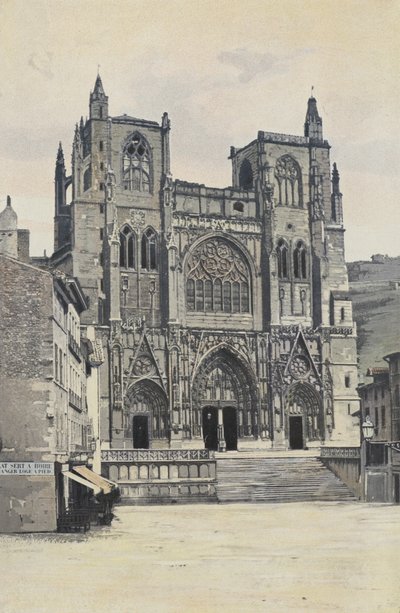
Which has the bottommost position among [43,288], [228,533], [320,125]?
[228,533]

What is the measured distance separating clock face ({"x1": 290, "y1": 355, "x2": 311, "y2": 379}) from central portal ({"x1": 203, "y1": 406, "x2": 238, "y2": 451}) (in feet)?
13.1

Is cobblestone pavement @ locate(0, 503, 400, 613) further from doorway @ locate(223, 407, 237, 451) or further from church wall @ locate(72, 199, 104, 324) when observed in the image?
doorway @ locate(223, 407, 237, 451)

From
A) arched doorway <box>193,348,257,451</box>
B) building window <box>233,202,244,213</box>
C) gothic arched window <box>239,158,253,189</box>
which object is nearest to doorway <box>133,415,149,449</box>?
arched doorway <box>193,348,257,451</box>

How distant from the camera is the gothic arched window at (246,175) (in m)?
62.6

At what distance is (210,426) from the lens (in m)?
58.2

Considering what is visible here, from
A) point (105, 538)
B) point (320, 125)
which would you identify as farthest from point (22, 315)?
point (320, 125)

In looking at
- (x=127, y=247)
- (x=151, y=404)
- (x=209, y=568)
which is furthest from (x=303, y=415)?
(x=209, y=568)

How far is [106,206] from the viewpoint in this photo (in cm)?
5634

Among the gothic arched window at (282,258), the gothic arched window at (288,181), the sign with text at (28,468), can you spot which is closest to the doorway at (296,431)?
the gothic arched window at (282,258)

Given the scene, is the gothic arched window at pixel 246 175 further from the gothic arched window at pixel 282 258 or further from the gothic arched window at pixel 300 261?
the gothic arched window at pixel 300 261

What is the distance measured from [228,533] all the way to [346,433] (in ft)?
103

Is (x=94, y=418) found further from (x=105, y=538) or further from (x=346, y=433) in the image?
(x=105, y=538)

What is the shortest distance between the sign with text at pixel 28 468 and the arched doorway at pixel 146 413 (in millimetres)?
27112

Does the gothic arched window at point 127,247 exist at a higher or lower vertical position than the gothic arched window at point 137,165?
lower
